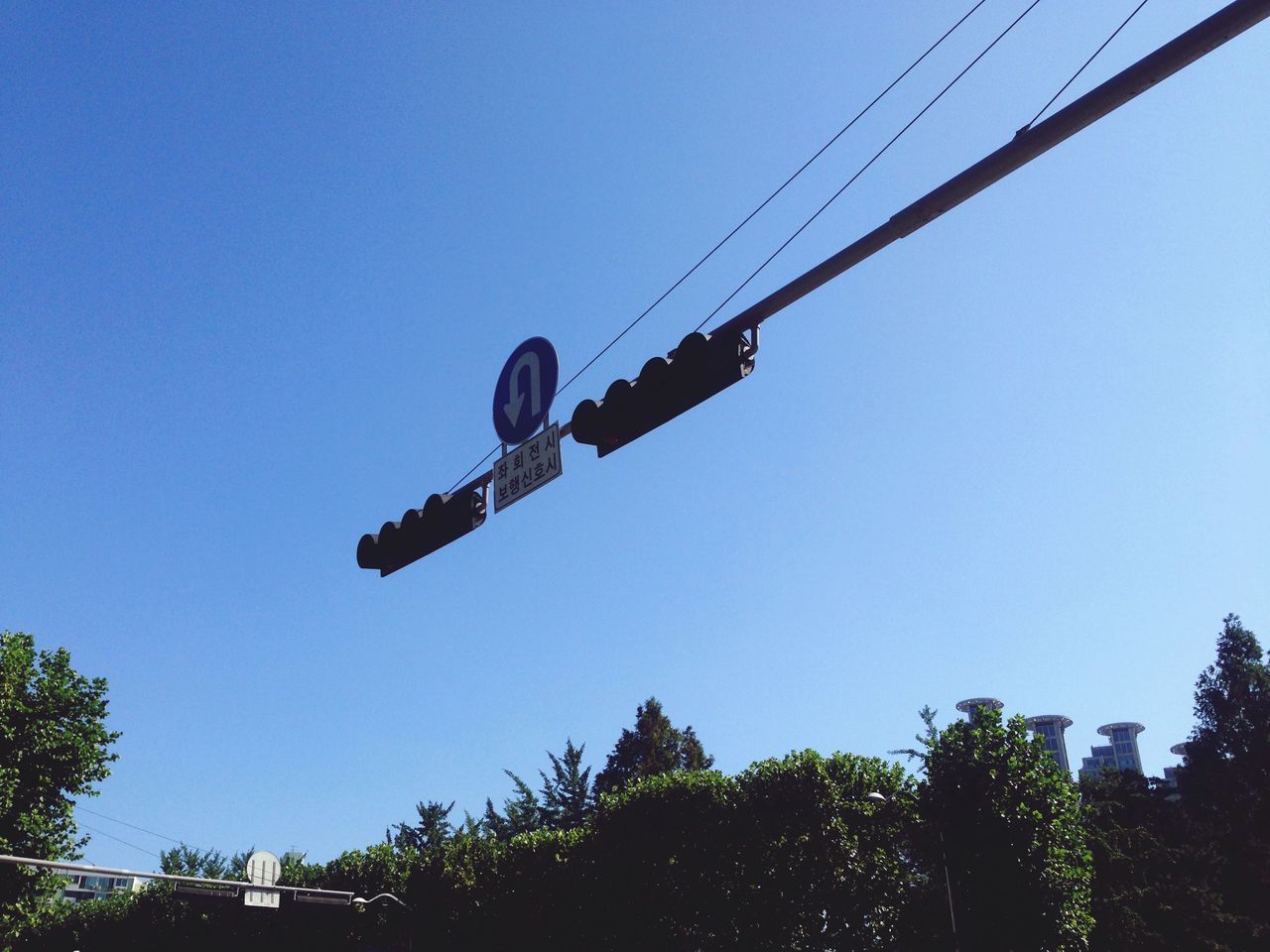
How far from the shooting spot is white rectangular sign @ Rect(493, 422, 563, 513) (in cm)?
805

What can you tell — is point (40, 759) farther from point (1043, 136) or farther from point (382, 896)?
point (1043, 136)

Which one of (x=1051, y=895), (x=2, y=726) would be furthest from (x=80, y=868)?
(x=1051, y=895)

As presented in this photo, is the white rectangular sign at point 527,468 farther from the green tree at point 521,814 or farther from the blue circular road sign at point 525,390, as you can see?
the green tree at point 521,814

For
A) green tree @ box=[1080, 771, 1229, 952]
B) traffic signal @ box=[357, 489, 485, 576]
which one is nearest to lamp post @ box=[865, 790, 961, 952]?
green tree @ box=[1080, 771, 1229, 952]

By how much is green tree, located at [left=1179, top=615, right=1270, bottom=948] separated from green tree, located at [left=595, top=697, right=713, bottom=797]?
2774 centimetres

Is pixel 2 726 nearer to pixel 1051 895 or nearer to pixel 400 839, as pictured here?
pixel 1051 895

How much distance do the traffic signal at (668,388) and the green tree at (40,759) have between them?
29693 mm

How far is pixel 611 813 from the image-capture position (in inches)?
1149

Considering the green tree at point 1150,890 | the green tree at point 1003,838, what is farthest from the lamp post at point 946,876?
the green tree at point 1150,890

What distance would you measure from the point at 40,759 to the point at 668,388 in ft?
104

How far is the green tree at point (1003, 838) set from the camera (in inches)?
889

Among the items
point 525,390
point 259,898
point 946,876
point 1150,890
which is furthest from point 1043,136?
point 1150,890

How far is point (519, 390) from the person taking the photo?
29.3 ft

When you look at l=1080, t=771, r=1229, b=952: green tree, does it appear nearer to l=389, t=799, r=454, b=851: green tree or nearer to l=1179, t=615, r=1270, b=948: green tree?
l=1179, t=615, r=1270, b=948: green tree
